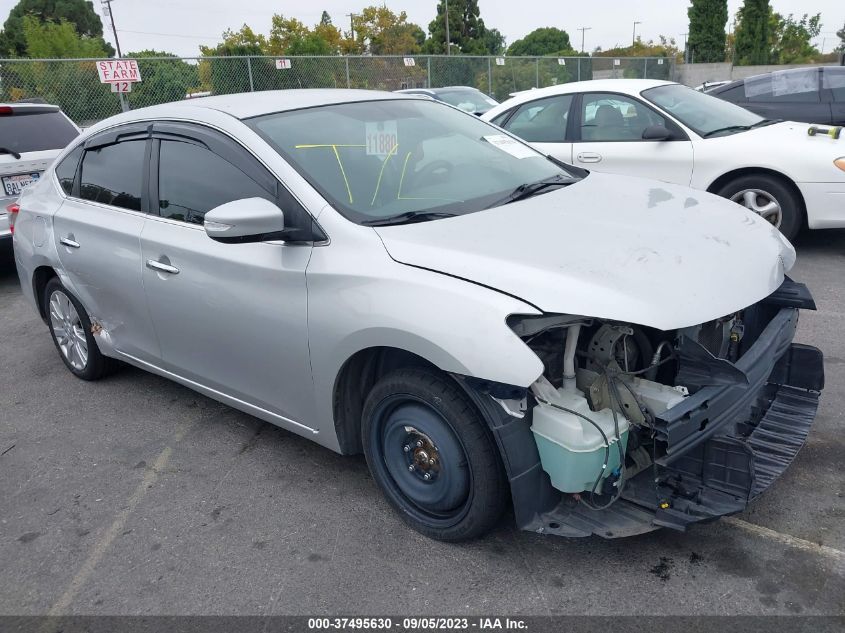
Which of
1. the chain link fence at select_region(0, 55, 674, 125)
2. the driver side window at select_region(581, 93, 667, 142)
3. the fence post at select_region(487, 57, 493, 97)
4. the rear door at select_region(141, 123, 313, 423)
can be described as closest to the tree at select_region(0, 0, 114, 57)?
the chain link fence at select_region(0, 55, 674, 125)

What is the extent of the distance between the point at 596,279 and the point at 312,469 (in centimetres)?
178

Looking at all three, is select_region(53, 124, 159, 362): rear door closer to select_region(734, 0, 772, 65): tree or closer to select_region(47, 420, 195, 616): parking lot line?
select_region(47, 420, 195, 616): parking lot line

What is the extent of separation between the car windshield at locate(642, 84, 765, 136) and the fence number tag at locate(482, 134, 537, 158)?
3246 mm

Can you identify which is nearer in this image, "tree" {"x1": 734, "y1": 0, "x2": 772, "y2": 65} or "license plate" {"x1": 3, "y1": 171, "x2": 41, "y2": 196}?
"license plate" {"x1": 3, "y1": 171, "x2": 41, "y2": 196}

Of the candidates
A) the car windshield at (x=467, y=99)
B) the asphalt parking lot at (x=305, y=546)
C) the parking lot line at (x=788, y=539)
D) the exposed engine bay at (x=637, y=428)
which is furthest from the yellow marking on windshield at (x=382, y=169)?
the car windshield at (x=467, y=99)

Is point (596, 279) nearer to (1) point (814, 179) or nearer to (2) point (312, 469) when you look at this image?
(2) point (312, 469)

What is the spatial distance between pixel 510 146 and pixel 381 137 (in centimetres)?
80

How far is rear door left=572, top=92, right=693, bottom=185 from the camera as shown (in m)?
6.55

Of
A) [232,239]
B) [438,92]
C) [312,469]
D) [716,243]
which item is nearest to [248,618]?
[312,469]

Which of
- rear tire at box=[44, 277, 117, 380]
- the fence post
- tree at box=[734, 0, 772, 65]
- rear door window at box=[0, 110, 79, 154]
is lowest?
rear tire at box=[44, 277, 117, 380]

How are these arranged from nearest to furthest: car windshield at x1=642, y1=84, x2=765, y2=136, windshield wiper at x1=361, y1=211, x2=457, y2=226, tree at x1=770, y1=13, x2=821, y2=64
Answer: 1. windshield wiper at x1=361, y1=211, x2=457, y2=226
2. car windshield at x1=642, y1=84, x2=765, y2=136
3. tree at x1=770, y1=13, x2=821, y2=64

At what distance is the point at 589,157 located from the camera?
690 centimetres

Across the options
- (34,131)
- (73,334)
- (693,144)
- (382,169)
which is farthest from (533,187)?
(34,131)

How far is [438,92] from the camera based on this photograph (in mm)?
14617
